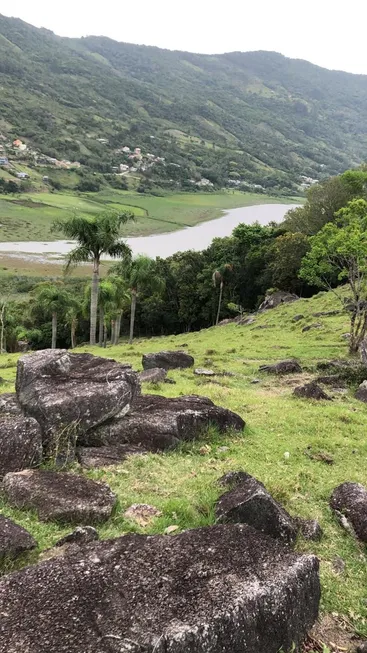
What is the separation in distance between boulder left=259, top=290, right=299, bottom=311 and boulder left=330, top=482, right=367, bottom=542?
144 ft

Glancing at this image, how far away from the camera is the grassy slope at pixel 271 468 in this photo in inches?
306

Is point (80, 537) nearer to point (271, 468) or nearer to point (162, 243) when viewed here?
point (271, 468)

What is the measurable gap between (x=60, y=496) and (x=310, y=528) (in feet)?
14.7

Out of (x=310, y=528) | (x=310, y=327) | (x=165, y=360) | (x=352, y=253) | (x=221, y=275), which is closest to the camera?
(x=310, y=528)

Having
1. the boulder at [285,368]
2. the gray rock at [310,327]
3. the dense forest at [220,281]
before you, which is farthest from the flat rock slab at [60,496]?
the dense forest at [220,281]

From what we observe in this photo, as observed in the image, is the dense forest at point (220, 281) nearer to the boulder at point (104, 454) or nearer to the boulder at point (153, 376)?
the boulder at point (153, 376)

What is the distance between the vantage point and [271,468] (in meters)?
11.4

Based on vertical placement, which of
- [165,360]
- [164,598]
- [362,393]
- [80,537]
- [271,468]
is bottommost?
[165,360]

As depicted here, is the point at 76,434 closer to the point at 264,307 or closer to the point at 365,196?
the point at 264,307

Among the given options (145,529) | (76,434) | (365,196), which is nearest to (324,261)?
(76,434)

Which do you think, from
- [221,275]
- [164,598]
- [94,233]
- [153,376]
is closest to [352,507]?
[164,598]

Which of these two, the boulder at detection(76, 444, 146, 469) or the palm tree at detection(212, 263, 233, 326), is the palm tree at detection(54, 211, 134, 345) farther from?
the palm tree at detection(212, 263, 233, 326)

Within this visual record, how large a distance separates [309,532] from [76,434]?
17.8ft

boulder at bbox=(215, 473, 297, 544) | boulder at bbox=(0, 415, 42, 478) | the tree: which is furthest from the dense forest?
boulder at bbox=(215, 473, 297, 544)
